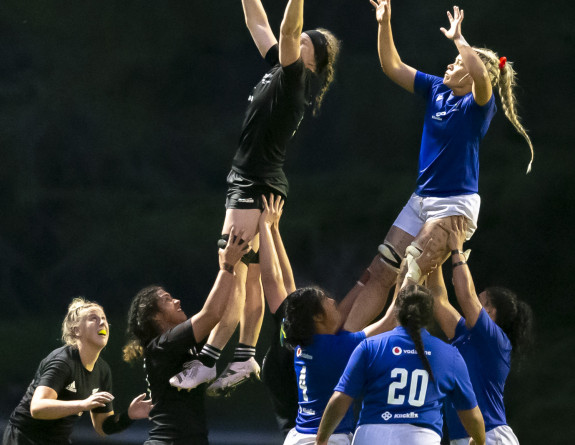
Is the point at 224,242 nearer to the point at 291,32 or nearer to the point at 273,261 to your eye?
the point at 273,261

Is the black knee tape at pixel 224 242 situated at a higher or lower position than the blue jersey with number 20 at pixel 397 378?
higher

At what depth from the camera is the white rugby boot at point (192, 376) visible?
15.4ft

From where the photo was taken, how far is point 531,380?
873cm

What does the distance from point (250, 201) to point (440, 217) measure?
1.05 m

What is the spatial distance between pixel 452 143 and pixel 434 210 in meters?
0.37

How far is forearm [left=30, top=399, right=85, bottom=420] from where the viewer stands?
484 cm

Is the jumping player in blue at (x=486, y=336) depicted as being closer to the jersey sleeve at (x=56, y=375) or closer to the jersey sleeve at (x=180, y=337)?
the jersey sleeve at (x=180, y=337)

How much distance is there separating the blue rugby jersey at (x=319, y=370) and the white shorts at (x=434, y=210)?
1005mm

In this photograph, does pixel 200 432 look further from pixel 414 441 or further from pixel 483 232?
pixel 483 232

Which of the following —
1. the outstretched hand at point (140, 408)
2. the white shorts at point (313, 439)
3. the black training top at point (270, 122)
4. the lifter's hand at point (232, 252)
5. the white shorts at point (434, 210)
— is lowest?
the white shorts at point (313, 439)

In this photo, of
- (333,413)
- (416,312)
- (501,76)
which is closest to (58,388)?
(333,413)

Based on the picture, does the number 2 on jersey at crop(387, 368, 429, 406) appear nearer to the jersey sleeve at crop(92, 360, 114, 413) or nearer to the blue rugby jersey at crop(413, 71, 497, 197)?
the blue rugby jersey at crop(413, 71, 497, 197)

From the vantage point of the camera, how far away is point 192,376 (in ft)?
15.6

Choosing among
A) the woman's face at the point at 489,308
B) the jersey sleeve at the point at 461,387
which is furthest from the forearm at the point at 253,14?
the jersey sleeve at the point at 461,387
